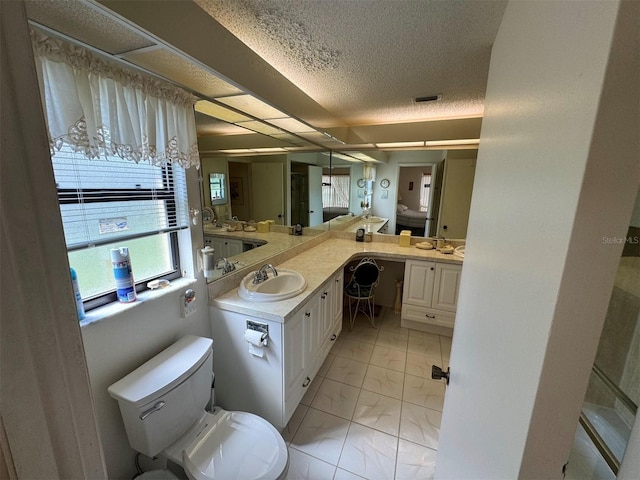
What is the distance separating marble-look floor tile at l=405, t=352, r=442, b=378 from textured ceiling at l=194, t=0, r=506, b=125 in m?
2.34

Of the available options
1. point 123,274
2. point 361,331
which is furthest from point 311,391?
point 123,274

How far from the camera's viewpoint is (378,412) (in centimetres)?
190

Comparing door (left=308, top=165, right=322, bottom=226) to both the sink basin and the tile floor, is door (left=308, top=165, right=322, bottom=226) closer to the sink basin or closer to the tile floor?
the sink basin

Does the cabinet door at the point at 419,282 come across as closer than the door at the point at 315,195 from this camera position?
Yes

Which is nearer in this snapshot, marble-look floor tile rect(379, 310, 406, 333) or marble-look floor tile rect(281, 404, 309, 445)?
marble-look floor tile rect(281, 404, 309, 445)

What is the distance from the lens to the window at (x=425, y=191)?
3.47m

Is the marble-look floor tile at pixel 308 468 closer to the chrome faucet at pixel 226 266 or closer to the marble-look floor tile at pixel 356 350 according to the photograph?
the marble-look floor tile at pixel 356 350

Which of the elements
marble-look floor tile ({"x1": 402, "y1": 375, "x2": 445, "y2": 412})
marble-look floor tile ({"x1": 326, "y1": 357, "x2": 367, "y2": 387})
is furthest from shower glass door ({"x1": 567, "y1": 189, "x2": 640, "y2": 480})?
marble-look floor tile ({"x1": 326, "y1": 357, "x2": 367, "y2": 387})

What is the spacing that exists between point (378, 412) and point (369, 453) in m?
0.32

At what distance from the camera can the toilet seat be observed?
109cm

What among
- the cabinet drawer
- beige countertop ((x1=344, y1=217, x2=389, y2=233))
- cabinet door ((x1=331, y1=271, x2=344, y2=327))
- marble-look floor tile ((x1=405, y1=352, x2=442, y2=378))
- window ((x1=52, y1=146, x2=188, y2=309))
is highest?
window ((x1=52, y1=146, x2=188, y2=309))

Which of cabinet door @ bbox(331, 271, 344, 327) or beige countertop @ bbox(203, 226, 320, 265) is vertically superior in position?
beige countertop @ bbox(203, 226, 320, 265)

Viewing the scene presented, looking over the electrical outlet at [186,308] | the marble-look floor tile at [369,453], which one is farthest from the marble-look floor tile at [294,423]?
the electrical outlet at [186,308]

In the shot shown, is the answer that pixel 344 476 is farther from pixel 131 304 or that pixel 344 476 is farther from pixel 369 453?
pixel 131 304
